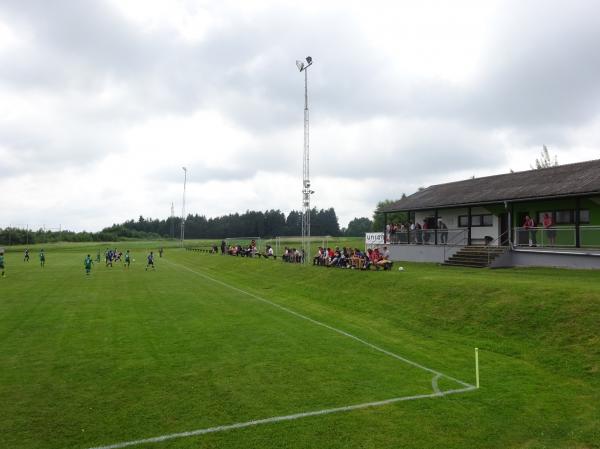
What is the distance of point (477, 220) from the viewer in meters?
28.1

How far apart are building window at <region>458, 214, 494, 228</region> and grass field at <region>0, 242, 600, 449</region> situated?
9819 millimetres

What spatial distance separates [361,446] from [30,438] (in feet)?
14.5

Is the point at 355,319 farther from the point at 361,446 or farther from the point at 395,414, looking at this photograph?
the point at 361,446

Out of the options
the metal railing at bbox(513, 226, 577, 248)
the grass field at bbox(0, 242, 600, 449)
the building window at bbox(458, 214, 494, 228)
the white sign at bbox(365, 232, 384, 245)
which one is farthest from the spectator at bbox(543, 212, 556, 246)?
the white sign at bbox(365, 232, 384, 245)

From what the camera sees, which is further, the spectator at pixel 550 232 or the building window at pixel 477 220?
the building window at pixel 477 220

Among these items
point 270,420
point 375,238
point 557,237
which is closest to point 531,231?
point 557,237

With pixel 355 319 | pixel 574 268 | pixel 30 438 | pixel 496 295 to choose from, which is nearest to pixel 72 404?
pixel 30 438

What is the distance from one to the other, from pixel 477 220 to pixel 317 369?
72.9ft

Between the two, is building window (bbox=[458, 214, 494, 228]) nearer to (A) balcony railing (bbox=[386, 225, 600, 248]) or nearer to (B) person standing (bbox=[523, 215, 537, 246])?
(A) balcony railing (bbox=[386, 225, 600, 248])

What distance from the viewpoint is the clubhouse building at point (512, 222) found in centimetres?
2058

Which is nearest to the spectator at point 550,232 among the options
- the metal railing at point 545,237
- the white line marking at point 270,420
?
the metal railing at point 545,237

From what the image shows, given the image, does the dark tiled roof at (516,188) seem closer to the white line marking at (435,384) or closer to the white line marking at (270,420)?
the white line marking at (435,384)

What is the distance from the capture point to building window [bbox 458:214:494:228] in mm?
27078

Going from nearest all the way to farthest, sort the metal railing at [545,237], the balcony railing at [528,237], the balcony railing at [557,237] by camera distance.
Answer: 1. the balcony railing at [557,237]
2. the balcony railing at [528,237]
3. the metal railing at [545,237]
